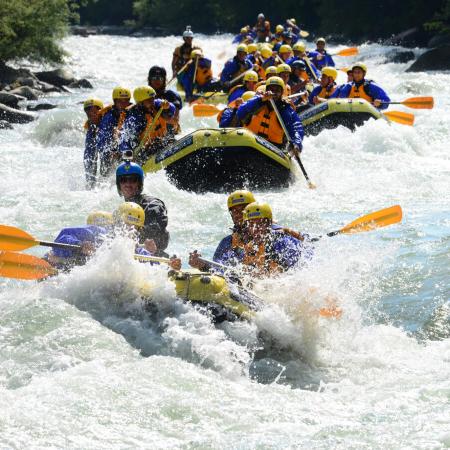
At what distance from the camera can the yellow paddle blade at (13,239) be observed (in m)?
7.44

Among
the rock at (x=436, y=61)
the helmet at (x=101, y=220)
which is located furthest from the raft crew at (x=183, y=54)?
the helmet at (x=101, y=220)

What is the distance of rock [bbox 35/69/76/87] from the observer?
76.5 ft

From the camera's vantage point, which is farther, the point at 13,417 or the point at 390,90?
the point at 390,90

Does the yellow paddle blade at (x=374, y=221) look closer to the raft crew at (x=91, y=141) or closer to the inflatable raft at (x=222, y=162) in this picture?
the inflatable raft at (x=222, y=162)

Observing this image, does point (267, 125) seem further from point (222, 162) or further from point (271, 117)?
point (222, 162)

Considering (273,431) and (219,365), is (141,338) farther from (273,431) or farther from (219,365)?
(273,431)

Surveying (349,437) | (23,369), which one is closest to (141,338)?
(23,369)

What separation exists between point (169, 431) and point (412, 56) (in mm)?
27007

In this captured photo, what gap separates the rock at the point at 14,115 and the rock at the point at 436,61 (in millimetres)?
13109

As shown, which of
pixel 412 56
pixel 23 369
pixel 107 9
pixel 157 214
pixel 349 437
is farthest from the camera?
pixel 107 9

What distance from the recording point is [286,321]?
6.52 metres

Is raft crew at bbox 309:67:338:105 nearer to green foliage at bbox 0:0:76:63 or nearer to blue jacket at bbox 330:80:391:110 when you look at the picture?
blue jacket at bbox 330:80:391:110

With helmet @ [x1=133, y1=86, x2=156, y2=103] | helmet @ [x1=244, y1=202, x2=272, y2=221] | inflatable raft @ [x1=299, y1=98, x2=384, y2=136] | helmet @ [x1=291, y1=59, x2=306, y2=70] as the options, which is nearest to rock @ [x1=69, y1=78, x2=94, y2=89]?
helmet @ [x1=291, y1=59, x2=306, y2=70]

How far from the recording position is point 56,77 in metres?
23.5
